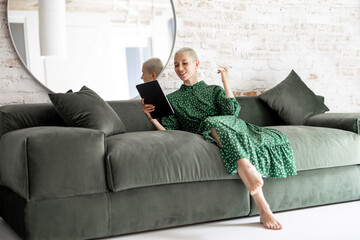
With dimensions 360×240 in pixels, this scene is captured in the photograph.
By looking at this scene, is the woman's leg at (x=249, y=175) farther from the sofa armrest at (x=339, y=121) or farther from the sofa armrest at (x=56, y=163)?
the sofa armrest at (x=339, y=121)

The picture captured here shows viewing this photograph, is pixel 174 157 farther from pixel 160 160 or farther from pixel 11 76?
pixel 11 76

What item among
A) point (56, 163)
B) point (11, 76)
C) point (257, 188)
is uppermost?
point (11, 76)

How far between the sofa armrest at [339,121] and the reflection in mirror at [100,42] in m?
1.27

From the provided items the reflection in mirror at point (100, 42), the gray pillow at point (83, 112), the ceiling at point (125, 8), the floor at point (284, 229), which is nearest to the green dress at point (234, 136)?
the floor at point (284, 229)

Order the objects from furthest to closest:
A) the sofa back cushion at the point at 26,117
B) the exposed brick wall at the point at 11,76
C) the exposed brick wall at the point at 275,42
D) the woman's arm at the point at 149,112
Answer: the exposed brick wall at the point at 275,42
the exposed brick wall at the point at 11,76
the woman's arm at the point at 149,112
the sofa back cushion at the point at 26,117

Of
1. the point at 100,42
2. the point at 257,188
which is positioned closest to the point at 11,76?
the point at 100,42

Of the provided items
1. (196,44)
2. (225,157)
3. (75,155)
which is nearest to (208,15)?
(196,44)

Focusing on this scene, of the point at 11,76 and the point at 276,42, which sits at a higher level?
the point at 276,42

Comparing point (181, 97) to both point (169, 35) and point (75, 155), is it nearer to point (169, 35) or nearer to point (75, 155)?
point (169, 35)

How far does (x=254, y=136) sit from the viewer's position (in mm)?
2527

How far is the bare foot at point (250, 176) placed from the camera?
7.30 ft

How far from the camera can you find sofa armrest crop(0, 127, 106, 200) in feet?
6.48

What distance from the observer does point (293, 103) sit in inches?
135

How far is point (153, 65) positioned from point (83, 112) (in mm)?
1135
